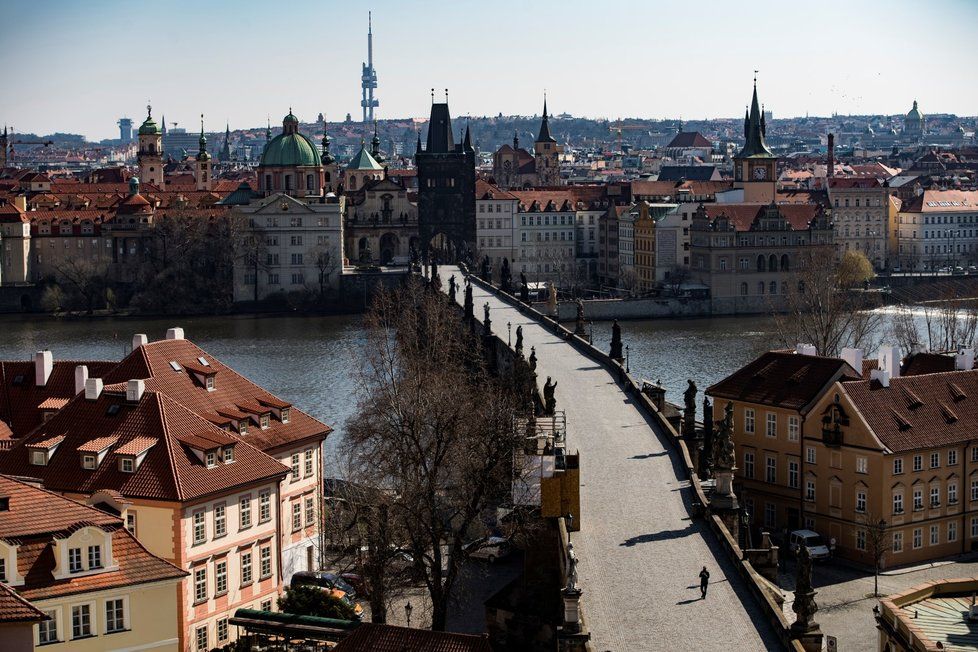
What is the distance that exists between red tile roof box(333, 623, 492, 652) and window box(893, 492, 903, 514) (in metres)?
14.0

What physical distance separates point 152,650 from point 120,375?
8.58m

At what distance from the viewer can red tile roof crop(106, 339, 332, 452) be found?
3147cm

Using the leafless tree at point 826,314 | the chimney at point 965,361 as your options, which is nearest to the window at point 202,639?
the chimney at point 965,361

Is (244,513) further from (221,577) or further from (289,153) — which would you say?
(289,153)

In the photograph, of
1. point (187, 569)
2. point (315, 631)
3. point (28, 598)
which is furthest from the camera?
point (187, 569)

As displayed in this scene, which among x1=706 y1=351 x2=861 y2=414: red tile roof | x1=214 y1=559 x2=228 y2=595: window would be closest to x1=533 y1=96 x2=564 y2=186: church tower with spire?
x1=706 y1=351 x2=861 y2=414: red tile roof

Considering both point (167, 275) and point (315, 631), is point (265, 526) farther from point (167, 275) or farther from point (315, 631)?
point (167, 275)

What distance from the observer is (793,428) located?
120 feet

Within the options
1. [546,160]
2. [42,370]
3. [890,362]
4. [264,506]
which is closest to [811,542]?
[890,362]

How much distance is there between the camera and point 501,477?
96.9 ft

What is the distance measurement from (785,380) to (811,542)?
4.52 meters

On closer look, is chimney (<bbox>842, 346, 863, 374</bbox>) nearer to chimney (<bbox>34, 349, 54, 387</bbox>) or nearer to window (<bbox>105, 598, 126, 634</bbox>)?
chimney (<bbox>34, 349, 54, 387</bbox>)

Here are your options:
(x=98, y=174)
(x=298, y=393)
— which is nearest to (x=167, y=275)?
(x=298, y=393)

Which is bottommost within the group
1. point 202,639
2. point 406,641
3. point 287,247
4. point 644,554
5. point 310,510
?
point 202,639
